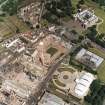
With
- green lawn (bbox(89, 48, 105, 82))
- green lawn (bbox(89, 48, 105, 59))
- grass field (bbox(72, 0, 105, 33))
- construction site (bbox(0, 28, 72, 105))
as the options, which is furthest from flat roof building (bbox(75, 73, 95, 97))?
grass field (bbox(72, 0, 105, 33))

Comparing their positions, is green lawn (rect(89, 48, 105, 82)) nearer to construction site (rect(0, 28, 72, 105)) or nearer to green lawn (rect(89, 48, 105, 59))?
green lawn (rect(89, 48, 105, 59))

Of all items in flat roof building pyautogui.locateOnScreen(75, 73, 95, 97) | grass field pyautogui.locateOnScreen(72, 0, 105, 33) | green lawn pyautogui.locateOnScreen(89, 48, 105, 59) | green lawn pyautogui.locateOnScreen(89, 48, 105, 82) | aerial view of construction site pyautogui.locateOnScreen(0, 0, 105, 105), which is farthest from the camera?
grass field pyautogui.locateOnScreen(72, 0, 105, 33)

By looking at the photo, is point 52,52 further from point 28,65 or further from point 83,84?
point 83,84

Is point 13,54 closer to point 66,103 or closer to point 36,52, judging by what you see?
point 36,52

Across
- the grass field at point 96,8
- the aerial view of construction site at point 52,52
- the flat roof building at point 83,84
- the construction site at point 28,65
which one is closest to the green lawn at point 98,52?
the aerial view of construction site at point 52,52

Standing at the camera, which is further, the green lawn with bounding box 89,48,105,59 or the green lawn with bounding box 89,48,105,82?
the green lawn with bounding box 89,48,105,59

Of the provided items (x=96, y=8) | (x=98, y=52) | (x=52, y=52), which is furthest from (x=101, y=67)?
(x=96, y=8)

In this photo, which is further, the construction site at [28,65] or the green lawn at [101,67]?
the green lawn at [101,67]

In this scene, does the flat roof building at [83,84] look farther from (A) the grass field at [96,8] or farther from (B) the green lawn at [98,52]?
(A) the grass field at [96,8]
